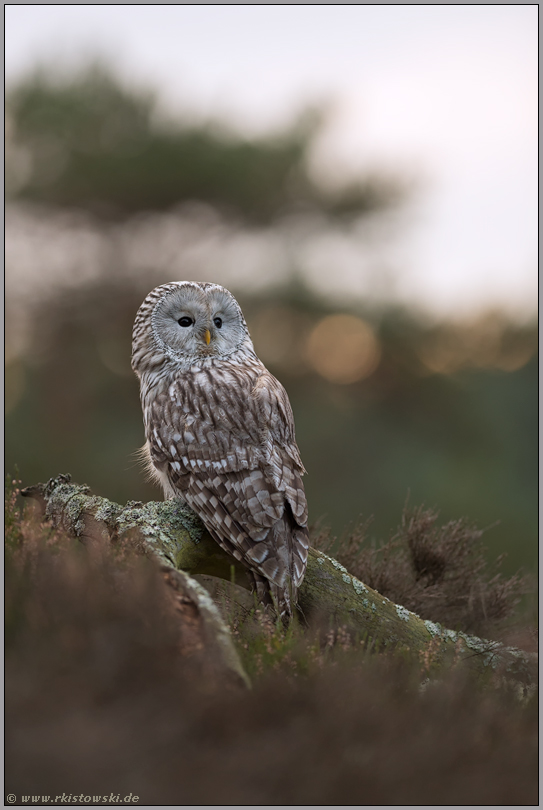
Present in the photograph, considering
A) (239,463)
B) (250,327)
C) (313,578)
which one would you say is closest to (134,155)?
(250,327)

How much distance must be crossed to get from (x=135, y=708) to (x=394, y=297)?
8470mm

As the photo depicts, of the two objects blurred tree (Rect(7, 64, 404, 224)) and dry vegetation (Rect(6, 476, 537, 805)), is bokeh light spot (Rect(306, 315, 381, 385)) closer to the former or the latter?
blurred tree (Rect(7, 64, 404, 224))

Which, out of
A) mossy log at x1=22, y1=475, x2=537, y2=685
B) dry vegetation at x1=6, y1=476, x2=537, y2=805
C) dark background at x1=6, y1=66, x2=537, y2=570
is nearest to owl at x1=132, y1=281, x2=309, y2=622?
mossy log at x1=22, y1=475, x2=537, y2=685

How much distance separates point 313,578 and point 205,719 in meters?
1.10

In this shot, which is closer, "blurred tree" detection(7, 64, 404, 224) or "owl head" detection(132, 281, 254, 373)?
"owl head" detection(132, 281, 254, 373)

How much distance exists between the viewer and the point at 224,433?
7.88 feet

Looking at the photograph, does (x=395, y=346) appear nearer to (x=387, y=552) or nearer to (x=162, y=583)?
(x=387, y=552)

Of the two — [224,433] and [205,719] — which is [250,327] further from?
[205,719]

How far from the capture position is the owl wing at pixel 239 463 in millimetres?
2199

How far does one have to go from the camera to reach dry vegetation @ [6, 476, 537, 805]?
4.03 ft

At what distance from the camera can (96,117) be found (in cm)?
817

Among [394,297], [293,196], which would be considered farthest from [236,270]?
[394,297]

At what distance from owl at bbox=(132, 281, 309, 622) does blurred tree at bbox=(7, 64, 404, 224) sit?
6.17 meters

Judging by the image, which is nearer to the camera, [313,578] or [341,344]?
[313,578]
